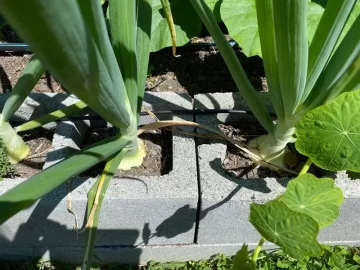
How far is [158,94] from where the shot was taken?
1.33m

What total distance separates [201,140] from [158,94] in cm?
19

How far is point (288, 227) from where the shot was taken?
768mm

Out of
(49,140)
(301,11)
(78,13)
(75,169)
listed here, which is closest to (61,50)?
(78,13)

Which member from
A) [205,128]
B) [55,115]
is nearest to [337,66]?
[205,128]

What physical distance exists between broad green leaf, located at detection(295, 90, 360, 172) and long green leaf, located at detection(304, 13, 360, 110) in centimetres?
7

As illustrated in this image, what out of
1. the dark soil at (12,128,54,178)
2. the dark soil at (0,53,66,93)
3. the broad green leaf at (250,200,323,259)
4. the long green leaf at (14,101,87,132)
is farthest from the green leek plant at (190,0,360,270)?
the dark soil at (0,53,66,93)

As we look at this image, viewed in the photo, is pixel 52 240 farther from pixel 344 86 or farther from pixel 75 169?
pixel 344 86

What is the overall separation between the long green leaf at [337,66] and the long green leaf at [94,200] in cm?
44

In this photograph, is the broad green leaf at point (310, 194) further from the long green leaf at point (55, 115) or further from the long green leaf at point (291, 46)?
the long green leaf at point (55, 115)

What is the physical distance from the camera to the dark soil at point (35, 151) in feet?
4.19

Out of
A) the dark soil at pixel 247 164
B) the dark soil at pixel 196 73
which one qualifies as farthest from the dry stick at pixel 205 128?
the dark soil at pixel 196 73

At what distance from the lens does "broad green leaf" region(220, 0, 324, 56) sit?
4.22 feet

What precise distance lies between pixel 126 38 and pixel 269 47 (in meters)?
0.29

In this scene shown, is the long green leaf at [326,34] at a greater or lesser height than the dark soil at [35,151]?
greater
